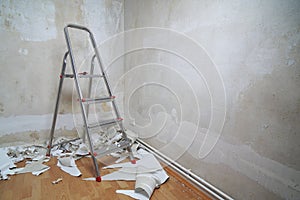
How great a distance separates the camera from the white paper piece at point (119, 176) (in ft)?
4.82

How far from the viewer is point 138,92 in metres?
2.15

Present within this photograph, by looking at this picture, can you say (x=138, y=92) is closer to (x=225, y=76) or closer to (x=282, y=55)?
(x=225, y=76)

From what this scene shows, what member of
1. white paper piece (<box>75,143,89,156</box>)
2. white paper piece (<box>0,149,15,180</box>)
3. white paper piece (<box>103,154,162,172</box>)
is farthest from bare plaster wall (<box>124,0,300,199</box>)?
white paper piece (<box>0,149,15,180</box>)

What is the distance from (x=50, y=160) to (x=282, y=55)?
218 centimetres

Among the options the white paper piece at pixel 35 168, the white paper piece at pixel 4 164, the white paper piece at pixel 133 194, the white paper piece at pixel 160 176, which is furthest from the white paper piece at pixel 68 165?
the white paper piece at pixel 160 176

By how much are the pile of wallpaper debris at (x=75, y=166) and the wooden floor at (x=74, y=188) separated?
0.05 metres

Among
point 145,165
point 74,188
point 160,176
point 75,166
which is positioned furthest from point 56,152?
point 160,176

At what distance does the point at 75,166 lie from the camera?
166 centimetres

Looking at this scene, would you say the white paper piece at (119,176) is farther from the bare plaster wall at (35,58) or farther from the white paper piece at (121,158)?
the bare plaster wall at (35,58)

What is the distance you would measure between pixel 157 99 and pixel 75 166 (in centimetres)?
109

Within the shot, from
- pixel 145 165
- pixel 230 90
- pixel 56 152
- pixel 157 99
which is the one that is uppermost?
pixel 230 90

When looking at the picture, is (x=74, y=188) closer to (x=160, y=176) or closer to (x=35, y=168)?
(x=35, y=168)

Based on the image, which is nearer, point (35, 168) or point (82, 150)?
point (35, 168)

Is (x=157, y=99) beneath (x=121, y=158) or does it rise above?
above
